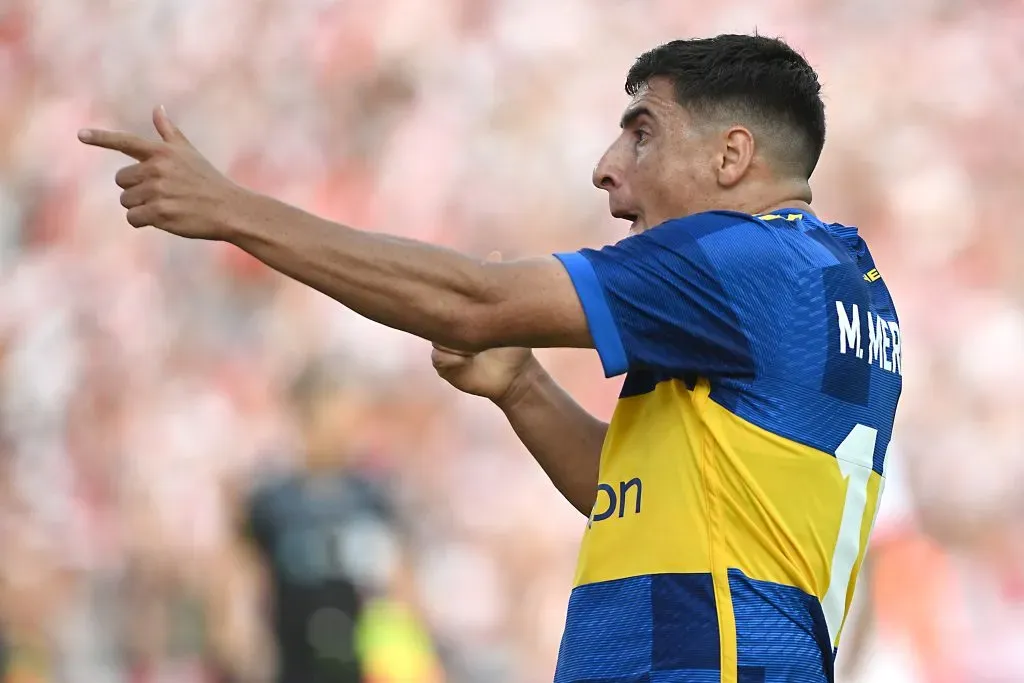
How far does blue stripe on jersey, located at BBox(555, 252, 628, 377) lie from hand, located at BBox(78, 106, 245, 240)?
20.3 inches

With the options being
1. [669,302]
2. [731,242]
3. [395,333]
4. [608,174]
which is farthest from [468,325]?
[395,333]

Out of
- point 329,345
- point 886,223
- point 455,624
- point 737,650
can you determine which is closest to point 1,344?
point 329,345

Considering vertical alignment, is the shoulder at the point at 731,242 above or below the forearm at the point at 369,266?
above

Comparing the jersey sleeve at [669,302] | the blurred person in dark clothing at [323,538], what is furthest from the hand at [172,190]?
the blurred person in dark clothing at [323,538]

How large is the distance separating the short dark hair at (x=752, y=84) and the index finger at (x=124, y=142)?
91 centimetres

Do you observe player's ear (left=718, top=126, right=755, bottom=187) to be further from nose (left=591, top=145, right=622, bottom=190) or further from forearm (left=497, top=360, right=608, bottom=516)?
forearm (left=497, top=360, right=608, bottom=516)

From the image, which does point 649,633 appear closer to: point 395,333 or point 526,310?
point 526,310

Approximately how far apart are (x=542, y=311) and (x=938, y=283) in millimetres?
4008

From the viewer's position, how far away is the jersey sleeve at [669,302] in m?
2.00

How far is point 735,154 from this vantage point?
229 cm

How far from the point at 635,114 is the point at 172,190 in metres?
0.86

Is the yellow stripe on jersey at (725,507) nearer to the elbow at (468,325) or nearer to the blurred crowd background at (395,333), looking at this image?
the elbow at (468,325)

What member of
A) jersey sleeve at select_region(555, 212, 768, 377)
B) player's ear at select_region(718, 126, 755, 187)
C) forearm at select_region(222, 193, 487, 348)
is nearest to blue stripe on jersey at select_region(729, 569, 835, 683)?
jersey sleeve at select_region(555, 212, 768, 377)

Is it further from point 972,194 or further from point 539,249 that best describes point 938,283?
point 539,249
